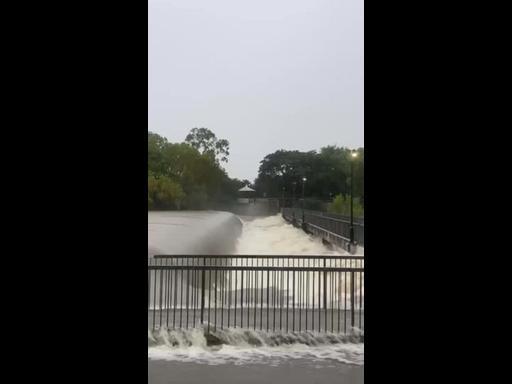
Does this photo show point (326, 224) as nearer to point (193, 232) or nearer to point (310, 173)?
point (310, 173)

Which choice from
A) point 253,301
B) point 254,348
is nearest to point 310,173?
point 253,301

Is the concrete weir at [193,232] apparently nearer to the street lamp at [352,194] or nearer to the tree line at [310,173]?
the tree line at [310,173]

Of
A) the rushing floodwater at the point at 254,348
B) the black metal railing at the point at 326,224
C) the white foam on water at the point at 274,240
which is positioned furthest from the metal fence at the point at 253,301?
the white foam on water at the point at 274,240

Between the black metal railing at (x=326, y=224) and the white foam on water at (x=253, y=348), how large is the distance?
322cm

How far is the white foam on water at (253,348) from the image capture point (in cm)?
454

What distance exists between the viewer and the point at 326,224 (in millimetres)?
9266

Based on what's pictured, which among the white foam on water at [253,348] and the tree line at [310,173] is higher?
the tree line at [310,173]

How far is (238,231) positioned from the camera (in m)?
9.64

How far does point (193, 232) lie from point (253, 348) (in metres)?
4.24
